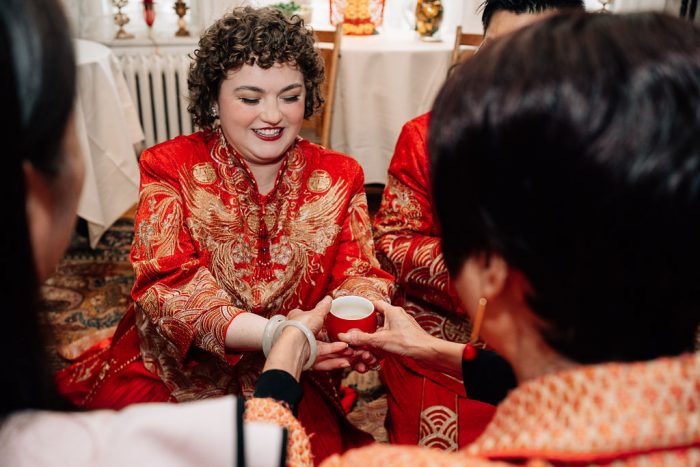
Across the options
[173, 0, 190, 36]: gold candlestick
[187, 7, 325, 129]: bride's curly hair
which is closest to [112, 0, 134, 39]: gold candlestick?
[173, 0, 190, 36]: gold candlestick

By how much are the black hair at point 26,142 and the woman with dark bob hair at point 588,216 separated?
0.37 m

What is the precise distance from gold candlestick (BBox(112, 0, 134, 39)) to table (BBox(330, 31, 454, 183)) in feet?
4.94

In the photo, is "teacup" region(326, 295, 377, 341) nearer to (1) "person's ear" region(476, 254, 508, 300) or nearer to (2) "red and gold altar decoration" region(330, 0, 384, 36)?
Result: (1) "person's ear" region(476, 254, 508, 300)

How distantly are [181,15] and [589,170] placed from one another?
13.8 feet

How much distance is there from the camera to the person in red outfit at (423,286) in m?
1.65

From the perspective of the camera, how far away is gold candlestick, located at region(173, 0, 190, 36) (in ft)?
14.1

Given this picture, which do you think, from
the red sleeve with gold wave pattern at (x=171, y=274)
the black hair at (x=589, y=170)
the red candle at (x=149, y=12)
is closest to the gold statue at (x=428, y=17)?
the red candle at (x=149, y=12)

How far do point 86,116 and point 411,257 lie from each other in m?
2.07

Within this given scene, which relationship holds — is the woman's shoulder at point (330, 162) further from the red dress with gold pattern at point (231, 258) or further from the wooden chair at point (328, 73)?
the wooden chair at point (328, 73)

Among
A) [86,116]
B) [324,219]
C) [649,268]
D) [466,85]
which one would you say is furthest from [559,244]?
[86,116]

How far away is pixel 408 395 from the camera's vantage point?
1.74m

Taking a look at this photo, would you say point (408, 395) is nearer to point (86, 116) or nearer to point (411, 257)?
point (411, 257)

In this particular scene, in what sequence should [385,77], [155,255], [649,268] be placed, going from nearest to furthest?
[649,268], [155,255], [385,77]

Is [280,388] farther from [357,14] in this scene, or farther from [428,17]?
[357,14]
